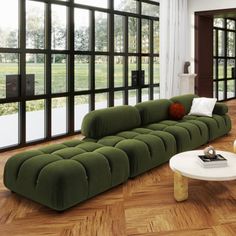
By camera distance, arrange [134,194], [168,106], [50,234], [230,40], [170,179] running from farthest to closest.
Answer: [230,40], [168,106], [170,179], [134,194], [50,234]

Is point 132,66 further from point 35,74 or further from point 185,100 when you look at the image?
point 35,74

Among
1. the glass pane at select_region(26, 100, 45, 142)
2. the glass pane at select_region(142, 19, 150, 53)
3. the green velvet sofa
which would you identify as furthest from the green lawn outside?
the green velvet sofa

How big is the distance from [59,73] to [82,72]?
1.73 ft

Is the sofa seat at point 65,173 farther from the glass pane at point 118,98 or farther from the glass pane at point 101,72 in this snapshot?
the glass pane at point 118,98

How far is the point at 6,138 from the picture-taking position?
5.17 meters

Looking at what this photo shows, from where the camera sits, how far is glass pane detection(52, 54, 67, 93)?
5695 millimetres

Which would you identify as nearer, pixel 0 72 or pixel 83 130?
pixel 83 130

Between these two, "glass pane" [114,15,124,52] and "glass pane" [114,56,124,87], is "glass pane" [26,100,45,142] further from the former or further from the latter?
"glass pane" [114,15,124,52]

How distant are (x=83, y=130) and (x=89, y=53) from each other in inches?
92.5

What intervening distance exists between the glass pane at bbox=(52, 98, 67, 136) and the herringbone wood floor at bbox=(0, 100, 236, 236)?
227cm

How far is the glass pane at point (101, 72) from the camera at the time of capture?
255 inches


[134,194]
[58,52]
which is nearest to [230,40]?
[58,52]

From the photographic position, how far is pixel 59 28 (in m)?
5.73

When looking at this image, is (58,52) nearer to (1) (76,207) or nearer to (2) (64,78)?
(2) (64,78)
